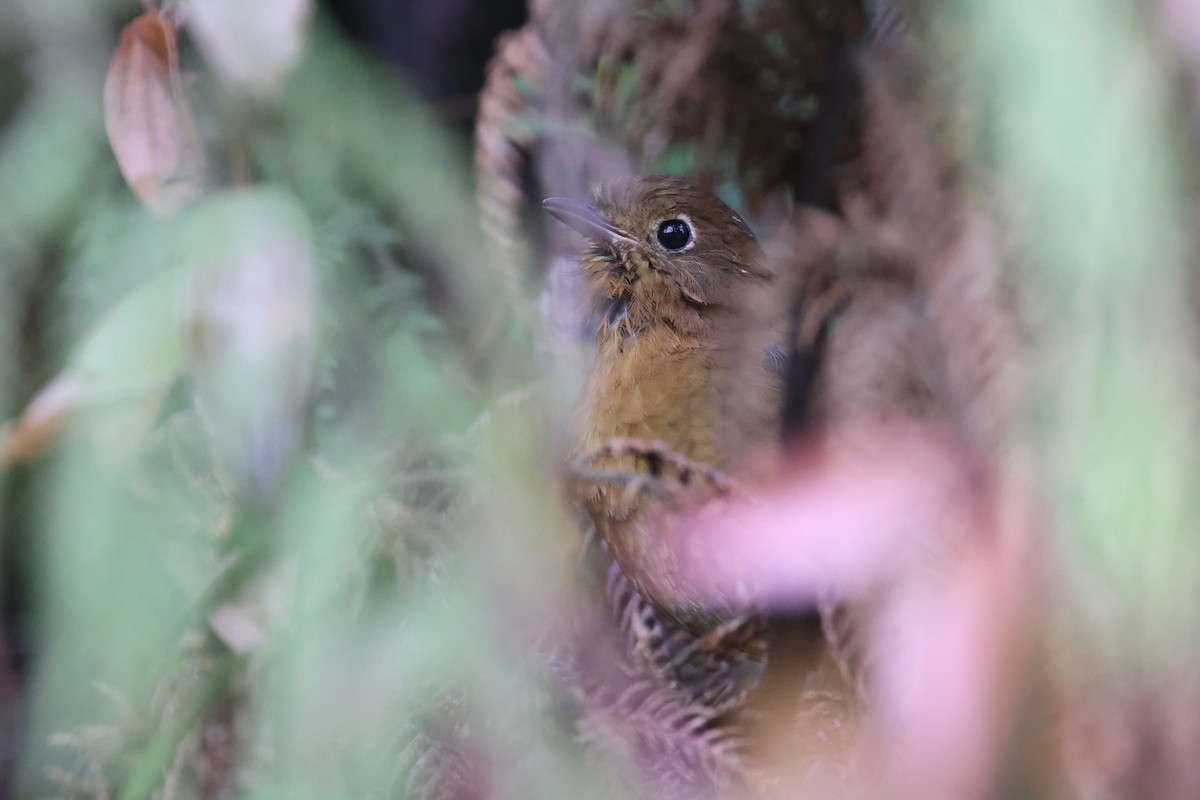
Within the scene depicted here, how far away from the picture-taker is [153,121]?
74 cm

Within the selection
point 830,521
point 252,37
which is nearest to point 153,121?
point 252,37

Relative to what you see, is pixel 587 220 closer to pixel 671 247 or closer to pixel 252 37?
pixel 671 247

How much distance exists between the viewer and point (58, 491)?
0.77m

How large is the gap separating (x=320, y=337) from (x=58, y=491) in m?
0.25

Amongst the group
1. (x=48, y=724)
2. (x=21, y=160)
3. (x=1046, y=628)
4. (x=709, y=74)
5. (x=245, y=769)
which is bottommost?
(x=48, y=724)

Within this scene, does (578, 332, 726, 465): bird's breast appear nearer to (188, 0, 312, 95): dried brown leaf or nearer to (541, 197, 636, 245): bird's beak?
(541, 197, 636, 245): bird's beak

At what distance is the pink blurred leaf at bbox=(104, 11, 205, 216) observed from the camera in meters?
0.74

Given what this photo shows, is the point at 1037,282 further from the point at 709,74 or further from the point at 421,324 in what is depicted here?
the point at 421,324

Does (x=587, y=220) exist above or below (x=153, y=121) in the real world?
above

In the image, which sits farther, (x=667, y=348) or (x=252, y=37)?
(x=252, y=37)

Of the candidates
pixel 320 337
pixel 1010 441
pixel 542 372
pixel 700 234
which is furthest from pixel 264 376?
pixel 1010 441

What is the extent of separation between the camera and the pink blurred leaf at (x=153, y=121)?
74 cm

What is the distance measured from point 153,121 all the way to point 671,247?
416 millimetres

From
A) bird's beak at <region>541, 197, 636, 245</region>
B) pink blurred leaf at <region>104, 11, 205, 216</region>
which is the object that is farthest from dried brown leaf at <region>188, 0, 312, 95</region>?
bird's beak at <region>541, 197, 636, 245</region>
